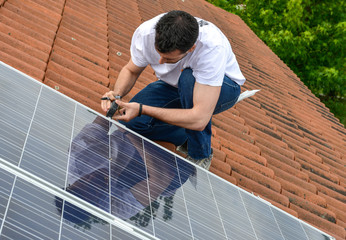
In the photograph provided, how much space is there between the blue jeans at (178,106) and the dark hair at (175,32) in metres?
0.39

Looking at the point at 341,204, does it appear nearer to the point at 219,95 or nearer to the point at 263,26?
the point at 219,95

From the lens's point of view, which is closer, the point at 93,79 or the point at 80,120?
the point at 80,120

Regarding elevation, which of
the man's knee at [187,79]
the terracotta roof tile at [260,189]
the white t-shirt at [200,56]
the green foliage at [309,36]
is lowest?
the green foliage at [309,36]

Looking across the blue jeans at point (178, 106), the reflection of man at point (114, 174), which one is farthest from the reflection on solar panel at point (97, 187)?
the blue jeans at point (178, 106)

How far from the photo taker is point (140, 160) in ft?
9.34

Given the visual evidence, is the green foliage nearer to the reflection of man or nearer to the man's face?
the man's face

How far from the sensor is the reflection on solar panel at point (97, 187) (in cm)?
191

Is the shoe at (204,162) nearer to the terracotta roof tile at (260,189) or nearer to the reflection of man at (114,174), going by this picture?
the terracotta roof tile at (260,189)

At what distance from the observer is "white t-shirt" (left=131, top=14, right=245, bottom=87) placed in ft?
10.4

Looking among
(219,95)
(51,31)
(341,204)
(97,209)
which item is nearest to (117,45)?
(51,31)

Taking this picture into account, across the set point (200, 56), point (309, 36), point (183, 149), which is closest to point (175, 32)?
point (200, 56)

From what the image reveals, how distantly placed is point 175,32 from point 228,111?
2488 mm

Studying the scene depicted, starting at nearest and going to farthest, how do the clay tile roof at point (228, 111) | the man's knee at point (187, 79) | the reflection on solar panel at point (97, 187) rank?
1. the reflection on solar panel at point (97, 187)
2. the man's knee at point (187, 79)
3. the clay tile roof at point (228, 111)

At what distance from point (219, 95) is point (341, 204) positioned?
6.79 feet
